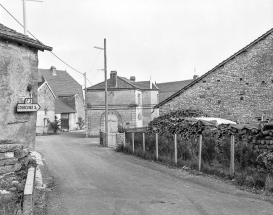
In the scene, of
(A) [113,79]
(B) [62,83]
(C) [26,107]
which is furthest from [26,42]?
(B) [62,83]

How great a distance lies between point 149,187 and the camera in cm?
882

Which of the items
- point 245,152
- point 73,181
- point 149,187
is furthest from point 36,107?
point 245,152

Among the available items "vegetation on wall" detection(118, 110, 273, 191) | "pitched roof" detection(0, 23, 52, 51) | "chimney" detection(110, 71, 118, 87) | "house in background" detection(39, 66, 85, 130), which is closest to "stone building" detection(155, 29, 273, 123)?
"vegetation on wall" detection(118, 110, 273, 191)

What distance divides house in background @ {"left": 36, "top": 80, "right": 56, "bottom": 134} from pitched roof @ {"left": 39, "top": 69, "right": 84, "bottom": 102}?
12.7 meters

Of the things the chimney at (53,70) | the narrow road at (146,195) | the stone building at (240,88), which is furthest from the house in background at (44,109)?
the narrow road at (146,195)

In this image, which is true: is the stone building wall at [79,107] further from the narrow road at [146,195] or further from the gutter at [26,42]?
the gutter at [26,42]

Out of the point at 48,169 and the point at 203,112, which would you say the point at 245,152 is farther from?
the point at 203,112

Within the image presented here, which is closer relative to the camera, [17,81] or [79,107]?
[17,81]

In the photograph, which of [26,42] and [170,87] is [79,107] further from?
[26,42]

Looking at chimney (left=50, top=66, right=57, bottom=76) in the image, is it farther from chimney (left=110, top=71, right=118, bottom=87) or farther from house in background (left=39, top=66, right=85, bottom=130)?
chimney (left=110, top=71, right=118, bottom=87)

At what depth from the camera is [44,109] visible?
47.7m

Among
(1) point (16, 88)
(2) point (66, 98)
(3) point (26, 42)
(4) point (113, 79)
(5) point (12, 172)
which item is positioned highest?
(4) point (113, 79)

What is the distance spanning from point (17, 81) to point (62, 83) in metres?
57.0

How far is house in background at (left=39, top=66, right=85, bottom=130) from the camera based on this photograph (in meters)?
54.5
